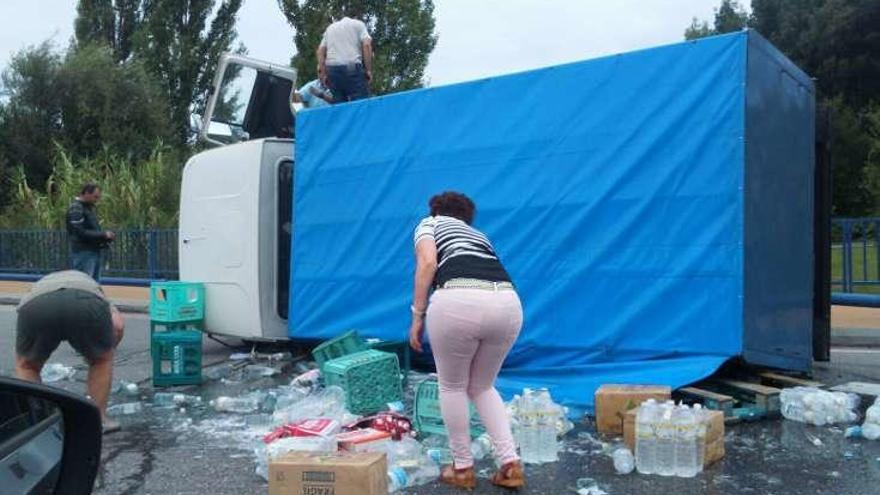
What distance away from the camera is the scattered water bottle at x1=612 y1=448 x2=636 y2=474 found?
4.89 m

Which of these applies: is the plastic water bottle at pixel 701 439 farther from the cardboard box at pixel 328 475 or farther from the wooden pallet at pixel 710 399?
the cardboard box at pixel 328 475

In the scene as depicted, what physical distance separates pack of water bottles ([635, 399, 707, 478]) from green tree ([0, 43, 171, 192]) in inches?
1064

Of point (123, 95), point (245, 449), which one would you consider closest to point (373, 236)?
point (245, 449)

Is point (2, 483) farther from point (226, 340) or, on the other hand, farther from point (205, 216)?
point (226, 340)

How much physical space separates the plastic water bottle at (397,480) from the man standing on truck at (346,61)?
5.61 metres

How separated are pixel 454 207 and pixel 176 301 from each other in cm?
477

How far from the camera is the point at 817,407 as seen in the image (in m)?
5.85

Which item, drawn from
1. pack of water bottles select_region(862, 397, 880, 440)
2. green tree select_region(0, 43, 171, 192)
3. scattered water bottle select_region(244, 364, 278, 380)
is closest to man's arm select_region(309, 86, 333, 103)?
scattered water bottle select_region(244, 364, 278, 380)

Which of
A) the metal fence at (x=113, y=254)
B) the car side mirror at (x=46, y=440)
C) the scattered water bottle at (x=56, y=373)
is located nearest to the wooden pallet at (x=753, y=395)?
the car side mirror at (x=46, y=440)

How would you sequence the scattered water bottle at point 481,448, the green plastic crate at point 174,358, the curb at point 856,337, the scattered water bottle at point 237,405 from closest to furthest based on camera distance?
the scattered water bottle at point 481,448 → the scattered water bottle at point 237,405 → the green plastic crate at point 174,358 → the curb at point 856,337

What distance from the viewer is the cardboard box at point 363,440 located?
16.7ft

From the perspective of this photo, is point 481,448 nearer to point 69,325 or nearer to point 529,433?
point 529,433

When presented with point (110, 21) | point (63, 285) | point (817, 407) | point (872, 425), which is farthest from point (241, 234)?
point (110, 21)

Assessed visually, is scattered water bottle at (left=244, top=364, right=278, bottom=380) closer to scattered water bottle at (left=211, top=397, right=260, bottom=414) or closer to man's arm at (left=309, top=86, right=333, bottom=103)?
scattered water bottle at (left=211, top=397, right=260, bottom=414)
